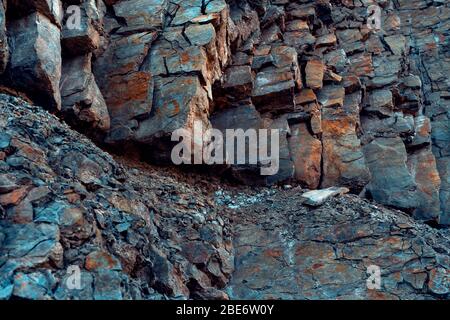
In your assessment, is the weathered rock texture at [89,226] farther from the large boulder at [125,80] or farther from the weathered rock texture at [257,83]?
the large boulder at [125,80]

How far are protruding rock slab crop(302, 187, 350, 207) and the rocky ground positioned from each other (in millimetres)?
168

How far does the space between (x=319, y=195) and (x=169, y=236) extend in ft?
14.9

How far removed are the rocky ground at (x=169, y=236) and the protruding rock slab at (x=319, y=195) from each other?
0.55 feet

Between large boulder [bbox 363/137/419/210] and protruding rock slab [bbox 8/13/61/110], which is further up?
protruding rock slab [bbox 8/13/61/110]

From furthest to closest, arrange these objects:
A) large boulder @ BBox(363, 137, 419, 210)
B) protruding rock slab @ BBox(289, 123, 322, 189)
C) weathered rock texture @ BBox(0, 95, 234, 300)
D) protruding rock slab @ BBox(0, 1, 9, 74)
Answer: large boulder @ BBox(363, 137, 419, 210) → protruding rock slab @ BBox(289, 123, 322, 189) → protruding rock slab @ BBox(0, 1, 9, 74) → weathered rock texture @ BBox(0, 95, 234, 300)

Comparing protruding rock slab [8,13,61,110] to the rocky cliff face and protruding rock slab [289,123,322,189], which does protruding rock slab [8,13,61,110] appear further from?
protruding rock slab [289,123,322,189]

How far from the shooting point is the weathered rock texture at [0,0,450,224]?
1168 centimetres

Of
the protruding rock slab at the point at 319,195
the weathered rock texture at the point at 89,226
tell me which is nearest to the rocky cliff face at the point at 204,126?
the weathered rock texture at the point at 89,226

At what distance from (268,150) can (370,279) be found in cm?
541

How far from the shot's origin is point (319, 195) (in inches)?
485

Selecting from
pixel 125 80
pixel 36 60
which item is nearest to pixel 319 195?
pixel 125 80

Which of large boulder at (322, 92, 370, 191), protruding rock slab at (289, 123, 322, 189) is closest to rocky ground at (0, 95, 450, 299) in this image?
protruding rock slab at (289, 123, 322, 189)

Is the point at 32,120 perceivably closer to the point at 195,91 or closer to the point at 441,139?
the point at 195,91

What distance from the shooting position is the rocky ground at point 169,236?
6680mm
